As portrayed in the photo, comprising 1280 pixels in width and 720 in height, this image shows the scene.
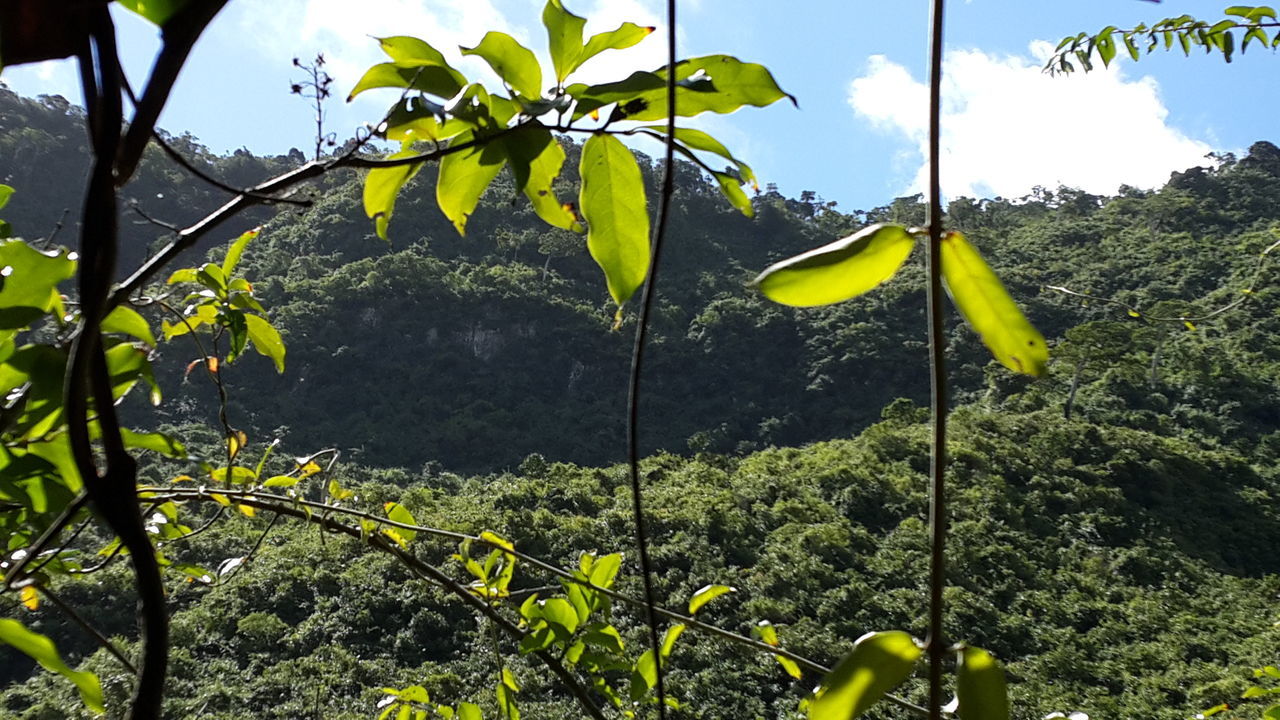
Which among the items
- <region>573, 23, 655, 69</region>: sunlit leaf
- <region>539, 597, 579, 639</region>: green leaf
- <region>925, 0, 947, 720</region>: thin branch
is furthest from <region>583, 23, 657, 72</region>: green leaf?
<region>539, 597, 579, 639</region>: green leaf

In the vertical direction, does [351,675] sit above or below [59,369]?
below

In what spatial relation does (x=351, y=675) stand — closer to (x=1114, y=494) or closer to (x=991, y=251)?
(x=1114, y=494)

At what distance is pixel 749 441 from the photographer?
13.7m

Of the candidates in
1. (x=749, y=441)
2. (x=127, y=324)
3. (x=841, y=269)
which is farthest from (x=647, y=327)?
(x=749, y=441)

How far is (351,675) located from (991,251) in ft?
43.3

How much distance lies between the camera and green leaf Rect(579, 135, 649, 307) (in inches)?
9.9

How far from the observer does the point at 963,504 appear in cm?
916

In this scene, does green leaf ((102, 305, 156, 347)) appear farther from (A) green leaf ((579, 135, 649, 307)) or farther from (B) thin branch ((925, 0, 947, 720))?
(B) thin branch ((925, 0, 947, 720))

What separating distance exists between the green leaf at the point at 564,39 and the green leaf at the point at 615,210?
33 millimetres

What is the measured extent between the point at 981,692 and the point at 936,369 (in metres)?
0.06

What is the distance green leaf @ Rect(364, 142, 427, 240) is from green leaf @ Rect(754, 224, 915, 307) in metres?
0.16

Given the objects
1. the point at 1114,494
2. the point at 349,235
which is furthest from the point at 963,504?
the point at 349,235

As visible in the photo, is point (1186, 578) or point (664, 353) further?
point (664, 353)

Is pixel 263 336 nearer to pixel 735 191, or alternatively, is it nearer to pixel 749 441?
pixel 735 191
